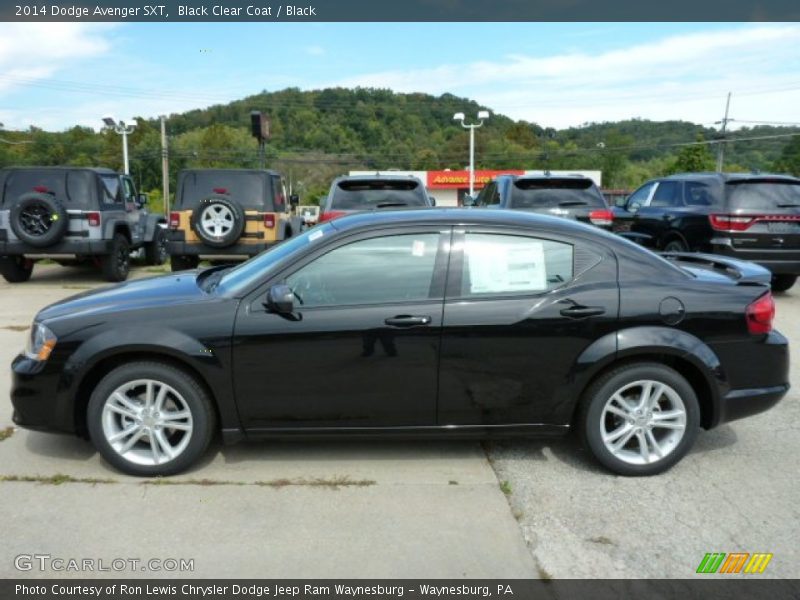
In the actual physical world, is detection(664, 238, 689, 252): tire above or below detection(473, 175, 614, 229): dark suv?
below

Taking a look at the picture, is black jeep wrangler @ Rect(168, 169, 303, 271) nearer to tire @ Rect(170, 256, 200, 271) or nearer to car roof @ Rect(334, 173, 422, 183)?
tire @ Rect(170, 256, 200, 271)

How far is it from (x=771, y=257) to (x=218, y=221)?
832 centimetres

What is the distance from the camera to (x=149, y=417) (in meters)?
3.79

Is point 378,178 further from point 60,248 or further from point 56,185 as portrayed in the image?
point 56,185

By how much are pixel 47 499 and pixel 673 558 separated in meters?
3.26

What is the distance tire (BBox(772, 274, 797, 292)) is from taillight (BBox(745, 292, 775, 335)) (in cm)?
738

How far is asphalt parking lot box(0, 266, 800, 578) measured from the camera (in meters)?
3.05

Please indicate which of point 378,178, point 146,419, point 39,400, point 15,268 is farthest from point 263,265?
point 15,268

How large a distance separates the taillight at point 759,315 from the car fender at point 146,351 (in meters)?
3.08

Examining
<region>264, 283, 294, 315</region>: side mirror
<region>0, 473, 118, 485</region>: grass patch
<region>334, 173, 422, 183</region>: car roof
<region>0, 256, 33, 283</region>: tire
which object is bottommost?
<region>0, 473, 118, 485</region>: grass patch

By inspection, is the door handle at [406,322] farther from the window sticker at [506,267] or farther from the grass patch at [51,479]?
the grass patch at [51,479]

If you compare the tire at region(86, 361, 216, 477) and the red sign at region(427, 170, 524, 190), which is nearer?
the tire at region(86, 361, 216, 477)

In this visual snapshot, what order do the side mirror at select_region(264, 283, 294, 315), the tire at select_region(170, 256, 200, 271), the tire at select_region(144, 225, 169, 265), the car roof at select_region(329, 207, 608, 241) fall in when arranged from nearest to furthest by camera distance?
the side mirror at select_region(264, 283, 294, 315) < the car roof at select_region(329, 207, 608, 241) < the tire at select_region(170, 256, 200, 271) < the tire at select_region(144, 225, 169, 265)

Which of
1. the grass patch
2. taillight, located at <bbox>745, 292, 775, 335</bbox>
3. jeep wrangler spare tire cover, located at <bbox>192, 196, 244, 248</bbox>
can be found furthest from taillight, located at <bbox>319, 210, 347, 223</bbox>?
taillight, located at <bbox>745, 292, 775, 335</bbox>
